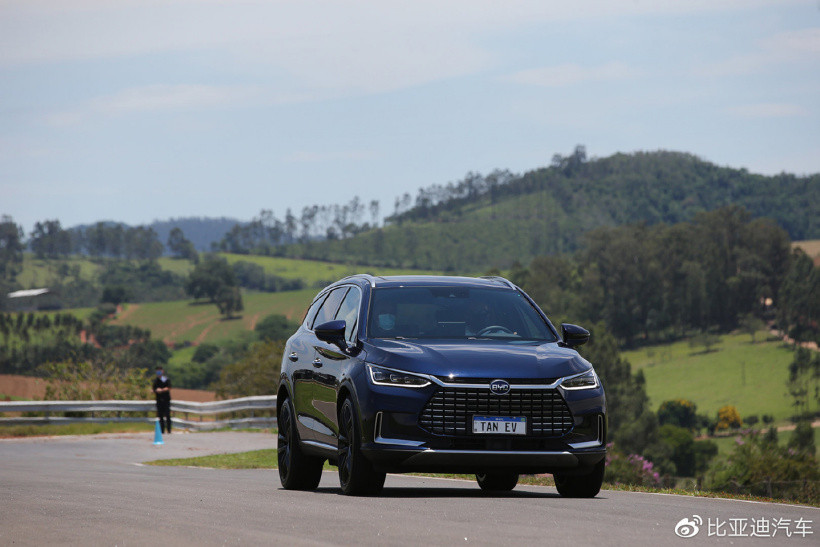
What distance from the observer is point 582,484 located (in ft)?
35.7

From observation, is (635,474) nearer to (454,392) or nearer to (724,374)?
(454,392)

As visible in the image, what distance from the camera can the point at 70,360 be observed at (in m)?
41.5

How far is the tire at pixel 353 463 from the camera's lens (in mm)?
10172

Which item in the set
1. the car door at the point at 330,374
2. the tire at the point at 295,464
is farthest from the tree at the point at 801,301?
the car door at the point at 330,374

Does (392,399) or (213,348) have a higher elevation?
(392,399)

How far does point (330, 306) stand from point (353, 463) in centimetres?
265

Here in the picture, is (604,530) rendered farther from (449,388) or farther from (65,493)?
(65,493)

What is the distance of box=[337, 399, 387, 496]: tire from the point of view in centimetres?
1017

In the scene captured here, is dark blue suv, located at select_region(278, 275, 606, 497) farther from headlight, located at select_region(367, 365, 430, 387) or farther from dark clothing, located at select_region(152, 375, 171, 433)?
dark clothing, located at select_region(152, 375, 171, 433)

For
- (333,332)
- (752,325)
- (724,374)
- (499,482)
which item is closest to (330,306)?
(333,332)

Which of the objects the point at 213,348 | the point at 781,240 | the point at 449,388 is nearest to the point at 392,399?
the point at 449,388

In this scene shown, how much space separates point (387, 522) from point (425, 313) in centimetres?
298

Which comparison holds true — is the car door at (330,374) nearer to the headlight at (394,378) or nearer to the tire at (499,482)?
the headlight at (394,378)

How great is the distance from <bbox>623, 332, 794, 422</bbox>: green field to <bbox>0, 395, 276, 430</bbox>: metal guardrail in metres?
123
